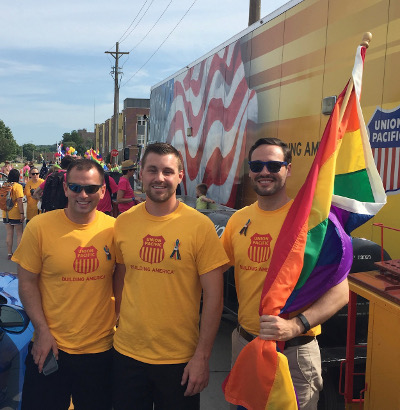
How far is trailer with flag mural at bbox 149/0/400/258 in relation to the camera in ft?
12.9

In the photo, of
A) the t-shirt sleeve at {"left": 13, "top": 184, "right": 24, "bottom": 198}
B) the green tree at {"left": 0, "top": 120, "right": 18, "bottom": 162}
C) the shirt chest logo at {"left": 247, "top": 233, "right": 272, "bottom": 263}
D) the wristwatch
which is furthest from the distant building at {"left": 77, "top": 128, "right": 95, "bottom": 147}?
the wristwatch

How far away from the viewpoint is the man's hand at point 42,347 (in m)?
2.56

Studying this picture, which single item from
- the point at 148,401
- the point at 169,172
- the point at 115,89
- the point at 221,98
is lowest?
the point at 148,401

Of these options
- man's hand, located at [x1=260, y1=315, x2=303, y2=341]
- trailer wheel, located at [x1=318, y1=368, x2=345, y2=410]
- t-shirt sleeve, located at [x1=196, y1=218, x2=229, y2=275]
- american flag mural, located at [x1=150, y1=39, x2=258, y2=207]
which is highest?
american flag mural, located at [x1=150, y1=39, x2=258, y2=207]

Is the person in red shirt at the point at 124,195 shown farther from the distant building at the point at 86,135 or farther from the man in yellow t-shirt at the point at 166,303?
the distant building at the point at 86,135

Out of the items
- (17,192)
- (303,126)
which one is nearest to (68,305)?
(303,126)

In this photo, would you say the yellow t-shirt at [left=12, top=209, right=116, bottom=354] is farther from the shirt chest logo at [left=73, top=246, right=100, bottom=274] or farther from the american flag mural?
the american flag mural

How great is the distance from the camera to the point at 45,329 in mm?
2607

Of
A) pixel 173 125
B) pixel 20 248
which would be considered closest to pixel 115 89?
pixel 173 125

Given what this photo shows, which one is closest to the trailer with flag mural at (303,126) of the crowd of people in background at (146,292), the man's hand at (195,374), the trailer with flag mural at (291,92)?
the trailer with flag mural at (291,92)

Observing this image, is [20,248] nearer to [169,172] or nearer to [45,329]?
[45,329]

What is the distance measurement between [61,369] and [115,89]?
35.8 meters

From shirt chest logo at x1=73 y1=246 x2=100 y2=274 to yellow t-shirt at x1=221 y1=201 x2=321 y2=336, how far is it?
2.65 ft

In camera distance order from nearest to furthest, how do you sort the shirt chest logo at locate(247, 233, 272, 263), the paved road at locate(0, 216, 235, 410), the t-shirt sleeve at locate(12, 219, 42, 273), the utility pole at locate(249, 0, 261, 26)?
the shirt chest logo at locate(247, 233, 272, 263) → the t-shirt sleeve at locate(12, 219, 42, 273) → the paved road at locate(0, 216, 235, 410) → the utility pole at locate(249, 0, 261, 26)
